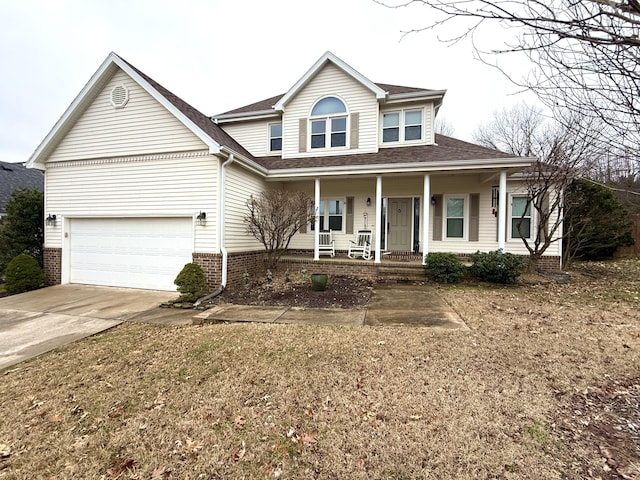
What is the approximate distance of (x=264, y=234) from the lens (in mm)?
9078

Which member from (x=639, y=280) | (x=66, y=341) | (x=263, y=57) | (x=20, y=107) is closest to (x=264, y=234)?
(x=66, y=341)

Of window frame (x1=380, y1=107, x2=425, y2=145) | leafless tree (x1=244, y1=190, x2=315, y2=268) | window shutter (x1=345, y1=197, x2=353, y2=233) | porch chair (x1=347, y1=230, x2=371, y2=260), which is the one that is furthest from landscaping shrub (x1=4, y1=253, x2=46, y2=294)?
window frame (x1=380, y1=107, x2=425, y2=145)

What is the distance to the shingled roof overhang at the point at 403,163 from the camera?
837cm

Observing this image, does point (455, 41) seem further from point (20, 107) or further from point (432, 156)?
point (20, 107)

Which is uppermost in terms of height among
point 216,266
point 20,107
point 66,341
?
point 20,107

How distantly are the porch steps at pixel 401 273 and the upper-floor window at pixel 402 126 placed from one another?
485 centimetres

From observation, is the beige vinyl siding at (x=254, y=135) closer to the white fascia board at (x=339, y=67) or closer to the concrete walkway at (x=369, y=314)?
the white fascia board at (x=339, y=67)

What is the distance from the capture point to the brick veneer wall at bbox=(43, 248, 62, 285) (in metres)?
9.34

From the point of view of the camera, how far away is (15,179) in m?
17.7

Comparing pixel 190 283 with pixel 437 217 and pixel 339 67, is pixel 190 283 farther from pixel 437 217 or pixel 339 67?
pixel 339 67

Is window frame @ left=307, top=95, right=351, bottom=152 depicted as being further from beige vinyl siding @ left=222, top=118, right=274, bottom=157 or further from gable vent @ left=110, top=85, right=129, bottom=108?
gable vent @ left=110, top=85, right=129, bottom=108

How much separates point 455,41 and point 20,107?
27.0 m

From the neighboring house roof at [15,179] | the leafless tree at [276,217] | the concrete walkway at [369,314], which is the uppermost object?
the neighboring house roof at [15,179]

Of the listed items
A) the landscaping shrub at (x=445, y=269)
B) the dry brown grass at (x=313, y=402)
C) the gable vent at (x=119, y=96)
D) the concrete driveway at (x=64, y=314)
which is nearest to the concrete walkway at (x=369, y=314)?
the dry brown grass at (x=313, y=402)
